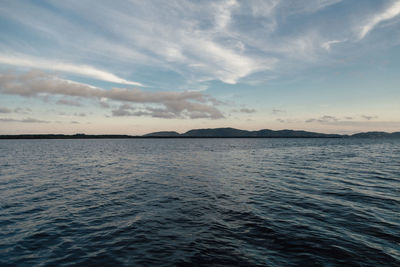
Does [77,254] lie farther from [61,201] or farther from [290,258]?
[61,201]

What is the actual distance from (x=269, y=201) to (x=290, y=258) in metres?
8.96

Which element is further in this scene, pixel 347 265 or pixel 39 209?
pixel 39 209

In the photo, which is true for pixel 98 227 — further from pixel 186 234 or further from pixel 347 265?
pixel 347 265

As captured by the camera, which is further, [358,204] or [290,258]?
[358,204]

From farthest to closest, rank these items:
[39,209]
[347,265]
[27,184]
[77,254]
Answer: [27,184] → [39,209] → [77,254] → [347,265]

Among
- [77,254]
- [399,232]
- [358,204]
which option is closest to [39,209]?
[77,254]

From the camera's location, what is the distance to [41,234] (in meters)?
11.9

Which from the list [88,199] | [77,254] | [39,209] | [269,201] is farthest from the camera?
[88,199]

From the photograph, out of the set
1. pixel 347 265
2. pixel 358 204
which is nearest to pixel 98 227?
pixel 347 265

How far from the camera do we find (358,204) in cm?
1673

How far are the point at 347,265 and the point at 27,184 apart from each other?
3278cm

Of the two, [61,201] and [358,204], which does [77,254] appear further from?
[358,204]

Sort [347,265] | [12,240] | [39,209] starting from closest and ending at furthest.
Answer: [347,265] < [12,240] < [39,209]

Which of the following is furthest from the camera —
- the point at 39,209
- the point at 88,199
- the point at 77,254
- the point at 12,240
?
the point at 88,199
